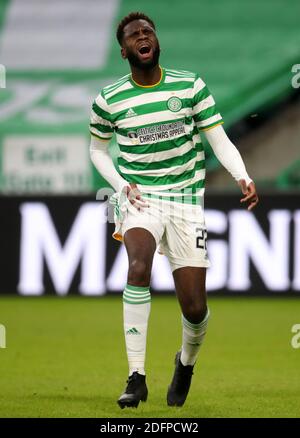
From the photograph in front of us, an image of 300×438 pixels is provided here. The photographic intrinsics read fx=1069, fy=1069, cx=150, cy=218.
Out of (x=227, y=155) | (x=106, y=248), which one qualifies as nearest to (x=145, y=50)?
(x=227, y=155)

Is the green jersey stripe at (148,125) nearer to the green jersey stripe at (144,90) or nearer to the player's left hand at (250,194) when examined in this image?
the green jersey stripe at (144,90)

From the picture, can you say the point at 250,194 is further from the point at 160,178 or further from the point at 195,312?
the point at 195,312

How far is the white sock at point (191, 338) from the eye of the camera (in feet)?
20.5

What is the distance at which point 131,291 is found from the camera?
592 centimetres

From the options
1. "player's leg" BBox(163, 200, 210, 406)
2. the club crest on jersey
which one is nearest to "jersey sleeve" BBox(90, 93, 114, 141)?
the club crest on jersey

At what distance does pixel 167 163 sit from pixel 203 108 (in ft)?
1.29

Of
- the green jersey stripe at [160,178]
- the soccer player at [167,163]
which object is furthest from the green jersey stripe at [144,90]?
the green jersey stripe at [160,178]

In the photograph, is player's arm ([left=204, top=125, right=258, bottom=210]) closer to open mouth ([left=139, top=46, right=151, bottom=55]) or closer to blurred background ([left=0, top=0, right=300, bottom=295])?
open mouth ([left=139, top=46, right=151, bottom=55])

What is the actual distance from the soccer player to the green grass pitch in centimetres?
50

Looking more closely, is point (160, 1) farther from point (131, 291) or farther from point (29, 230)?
point (131, 291)

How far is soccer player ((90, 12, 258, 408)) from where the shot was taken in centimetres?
613

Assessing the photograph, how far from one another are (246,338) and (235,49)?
883 centimetres

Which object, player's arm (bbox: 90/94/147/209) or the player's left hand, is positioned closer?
the player's left hand

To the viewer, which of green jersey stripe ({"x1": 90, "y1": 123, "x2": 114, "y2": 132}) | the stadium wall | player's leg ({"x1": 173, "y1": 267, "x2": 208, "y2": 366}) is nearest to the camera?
player's leg ({"x1": 173, "y1": 267, "x2": 208, "y2": 366})
